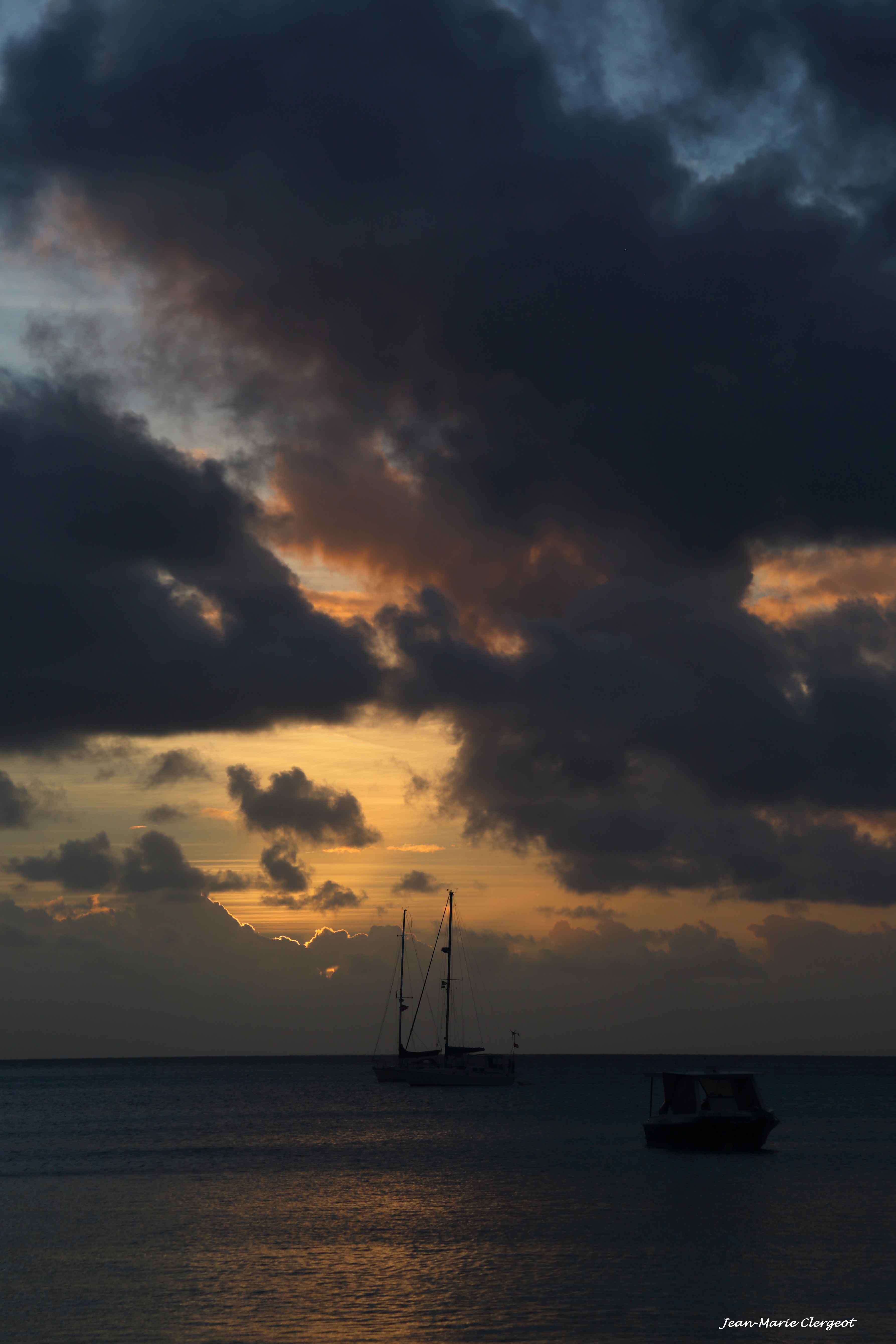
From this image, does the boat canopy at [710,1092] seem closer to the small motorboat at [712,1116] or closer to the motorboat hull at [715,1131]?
the small motorboat at [712,1116]

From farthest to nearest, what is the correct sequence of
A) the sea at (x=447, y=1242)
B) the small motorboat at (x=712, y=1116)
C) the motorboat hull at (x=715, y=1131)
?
the small motorboat at (x=712, y=1116) → the motorboat hull at (x=715, y=1131) → the sea at (x=447, y=1242)

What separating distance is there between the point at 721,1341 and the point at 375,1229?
97.1 ft

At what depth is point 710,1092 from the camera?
9669 cm

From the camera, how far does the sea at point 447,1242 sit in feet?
146

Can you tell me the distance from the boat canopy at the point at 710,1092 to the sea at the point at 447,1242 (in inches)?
139

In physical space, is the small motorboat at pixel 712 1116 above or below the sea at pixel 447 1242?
above

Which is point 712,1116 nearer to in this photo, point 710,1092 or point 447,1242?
point 710,1092

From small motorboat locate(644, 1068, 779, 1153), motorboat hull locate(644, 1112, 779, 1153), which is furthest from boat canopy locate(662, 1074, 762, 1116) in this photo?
motorboat hull locate(644, 1112, 779, 1153)

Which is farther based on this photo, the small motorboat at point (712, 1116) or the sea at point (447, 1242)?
the small motorboat at point (712, 1116)

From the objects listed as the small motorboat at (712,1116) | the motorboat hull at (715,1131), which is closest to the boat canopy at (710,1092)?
the small motorboat at (712,1116)

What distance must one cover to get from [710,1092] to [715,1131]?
4.00m

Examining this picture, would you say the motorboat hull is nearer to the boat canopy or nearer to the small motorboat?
the small motorboat

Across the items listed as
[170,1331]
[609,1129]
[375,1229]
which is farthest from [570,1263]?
[609,1129]

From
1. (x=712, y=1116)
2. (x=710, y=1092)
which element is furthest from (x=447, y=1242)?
(x=710, y=1092)
